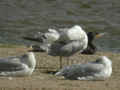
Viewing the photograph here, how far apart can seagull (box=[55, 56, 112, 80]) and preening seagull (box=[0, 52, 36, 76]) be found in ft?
1.83

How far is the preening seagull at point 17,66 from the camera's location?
9805 millimetres

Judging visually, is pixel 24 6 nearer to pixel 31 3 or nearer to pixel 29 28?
pixel 31 3

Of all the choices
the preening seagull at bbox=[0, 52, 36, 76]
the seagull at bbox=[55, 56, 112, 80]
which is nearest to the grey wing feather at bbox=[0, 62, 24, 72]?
the preening seagull at bbox=[0, 52, 36, 76]

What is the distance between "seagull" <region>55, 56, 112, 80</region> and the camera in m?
9.69

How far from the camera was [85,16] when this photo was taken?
26422 millimetres

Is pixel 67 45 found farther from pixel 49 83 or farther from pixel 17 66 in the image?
pixel 49 83

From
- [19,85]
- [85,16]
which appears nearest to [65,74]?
[19,85]

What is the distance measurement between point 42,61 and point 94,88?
3841 mm

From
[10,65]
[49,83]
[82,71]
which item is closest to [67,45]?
[82,71]

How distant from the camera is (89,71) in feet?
32.0

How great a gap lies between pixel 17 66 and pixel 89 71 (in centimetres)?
124

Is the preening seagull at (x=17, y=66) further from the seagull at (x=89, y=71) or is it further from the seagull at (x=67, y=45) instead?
the seagull at (x=67, y=45)

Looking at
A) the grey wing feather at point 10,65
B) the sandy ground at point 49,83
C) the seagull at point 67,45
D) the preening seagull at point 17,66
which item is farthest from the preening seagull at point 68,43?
the grey wing feather at point 10,65

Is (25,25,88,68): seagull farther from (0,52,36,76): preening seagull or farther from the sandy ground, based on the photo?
(0,52,36,76): preening seagull
